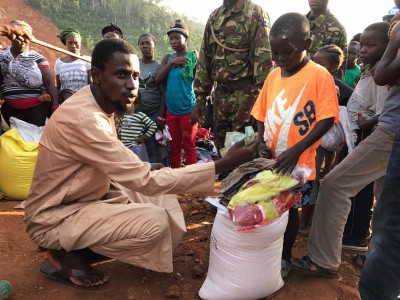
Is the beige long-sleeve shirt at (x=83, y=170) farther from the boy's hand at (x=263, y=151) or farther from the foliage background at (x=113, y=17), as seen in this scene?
the foliage background at (x=113, y=17)

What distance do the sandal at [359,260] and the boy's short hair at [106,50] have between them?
2310mm

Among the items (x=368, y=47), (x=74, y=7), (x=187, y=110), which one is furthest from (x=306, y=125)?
(x=74, y=7)

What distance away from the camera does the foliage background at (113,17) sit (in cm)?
2005

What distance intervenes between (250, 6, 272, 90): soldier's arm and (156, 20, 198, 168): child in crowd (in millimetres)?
1574

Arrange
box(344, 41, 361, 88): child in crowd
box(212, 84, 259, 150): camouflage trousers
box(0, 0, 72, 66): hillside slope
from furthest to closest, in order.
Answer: box(0, 0, 72, 66): hillside slope → box(344, 41, 361, 88): child in crowd → box(212, 84, 259, 150): camouflage trousers

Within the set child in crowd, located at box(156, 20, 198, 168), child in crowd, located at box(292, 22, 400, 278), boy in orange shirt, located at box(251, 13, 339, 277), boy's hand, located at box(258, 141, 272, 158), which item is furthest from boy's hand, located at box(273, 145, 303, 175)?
child in crowd, located at box(156, 20, 198, 168)

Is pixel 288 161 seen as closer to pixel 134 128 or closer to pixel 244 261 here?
pixel 244 261

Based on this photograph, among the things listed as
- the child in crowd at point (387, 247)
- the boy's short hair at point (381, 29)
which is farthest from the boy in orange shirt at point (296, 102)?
the boy's short hair at point (381, 29)

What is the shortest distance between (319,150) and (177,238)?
4.91 feet

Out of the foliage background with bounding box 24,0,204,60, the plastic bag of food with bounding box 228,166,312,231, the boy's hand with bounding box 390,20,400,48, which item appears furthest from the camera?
the foliage background with bounding box 24,0,204,60

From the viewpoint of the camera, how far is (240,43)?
342 cm

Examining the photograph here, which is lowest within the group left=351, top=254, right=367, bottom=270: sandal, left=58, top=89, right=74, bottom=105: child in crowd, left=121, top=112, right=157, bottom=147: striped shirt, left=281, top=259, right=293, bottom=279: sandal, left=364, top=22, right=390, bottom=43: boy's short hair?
left=351, top=254, right=367, bottom=270: sandal

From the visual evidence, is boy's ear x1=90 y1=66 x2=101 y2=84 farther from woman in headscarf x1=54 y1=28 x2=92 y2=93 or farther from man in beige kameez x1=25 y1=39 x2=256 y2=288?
woman in headscarf x1=54 y1=28 x2=92 y2=93

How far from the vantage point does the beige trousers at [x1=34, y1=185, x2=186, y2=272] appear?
2.26 m
